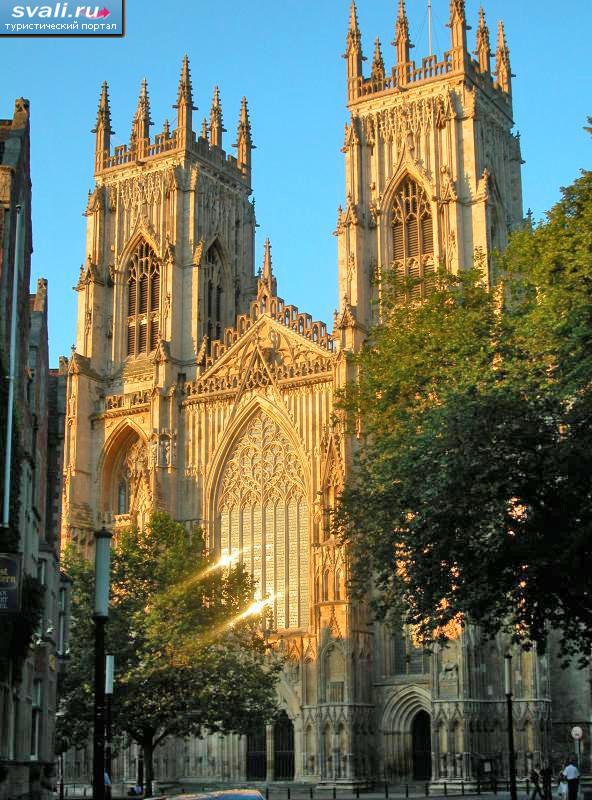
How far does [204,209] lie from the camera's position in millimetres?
66000

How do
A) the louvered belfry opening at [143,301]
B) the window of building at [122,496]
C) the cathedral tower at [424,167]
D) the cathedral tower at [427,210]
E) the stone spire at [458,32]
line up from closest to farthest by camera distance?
the cathedral tower at [427,210] < the cathedral tower at [424,167] < the stone spire at [458,32] < the window of building at [122,496] < the louvered belfry opening at [143,301]

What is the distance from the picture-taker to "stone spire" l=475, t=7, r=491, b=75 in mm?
62312

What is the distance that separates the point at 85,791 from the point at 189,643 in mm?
15263

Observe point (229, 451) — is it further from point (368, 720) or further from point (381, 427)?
point (381, 427)

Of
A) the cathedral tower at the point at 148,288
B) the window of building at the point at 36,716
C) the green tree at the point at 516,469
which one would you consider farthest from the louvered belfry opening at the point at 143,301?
the window of building at the point at 36,716

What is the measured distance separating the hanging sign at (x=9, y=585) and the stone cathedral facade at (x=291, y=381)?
94.9ft

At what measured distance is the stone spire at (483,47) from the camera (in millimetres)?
62312

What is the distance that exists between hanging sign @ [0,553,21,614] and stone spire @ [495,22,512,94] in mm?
49328

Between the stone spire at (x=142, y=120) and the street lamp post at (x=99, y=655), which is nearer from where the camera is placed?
the street lamp post at (x=99, y=655)

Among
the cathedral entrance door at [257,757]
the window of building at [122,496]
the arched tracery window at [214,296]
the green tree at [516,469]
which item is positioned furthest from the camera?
the arched tracery window at [214,296]

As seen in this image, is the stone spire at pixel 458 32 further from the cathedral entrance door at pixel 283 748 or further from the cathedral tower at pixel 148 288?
the cathedral entrance door at pixel 283 748

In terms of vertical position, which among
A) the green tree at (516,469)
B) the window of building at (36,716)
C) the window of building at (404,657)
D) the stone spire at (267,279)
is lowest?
the window of building at (36,716)

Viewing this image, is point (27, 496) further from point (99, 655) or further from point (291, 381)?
point (291, 381)

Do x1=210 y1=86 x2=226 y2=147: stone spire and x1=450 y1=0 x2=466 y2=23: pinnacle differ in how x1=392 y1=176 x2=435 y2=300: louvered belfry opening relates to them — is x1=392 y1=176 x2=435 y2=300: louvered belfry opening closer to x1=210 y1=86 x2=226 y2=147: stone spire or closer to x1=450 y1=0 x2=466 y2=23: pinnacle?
x1=450 y1=0 x2=466 y2=23: pinnacle
